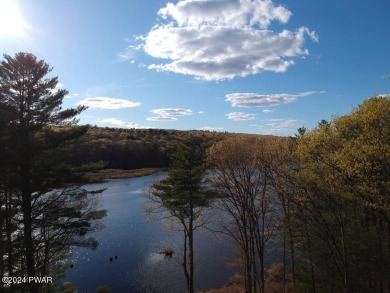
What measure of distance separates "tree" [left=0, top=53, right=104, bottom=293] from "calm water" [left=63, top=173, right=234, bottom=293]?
14.5 metres

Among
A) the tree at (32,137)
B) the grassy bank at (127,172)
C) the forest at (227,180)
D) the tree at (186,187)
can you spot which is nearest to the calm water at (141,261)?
the forest at (227,180)

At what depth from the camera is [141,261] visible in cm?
3712

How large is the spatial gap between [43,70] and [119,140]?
99.5 meters

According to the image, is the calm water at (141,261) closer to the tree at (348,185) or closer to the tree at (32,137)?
the tree at (348,185)

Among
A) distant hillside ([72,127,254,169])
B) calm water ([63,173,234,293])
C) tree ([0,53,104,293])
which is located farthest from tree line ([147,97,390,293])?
distant hillside ([72,127,254,169])

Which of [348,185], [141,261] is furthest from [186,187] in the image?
[141,261]

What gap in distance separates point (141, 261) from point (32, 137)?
72.0 feet

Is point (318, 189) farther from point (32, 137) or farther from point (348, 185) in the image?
point (32, 137)

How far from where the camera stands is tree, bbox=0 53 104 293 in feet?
59.1

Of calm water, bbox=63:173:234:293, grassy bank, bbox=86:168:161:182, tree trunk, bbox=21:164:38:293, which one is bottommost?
calm water, bbox=63:173:234:293

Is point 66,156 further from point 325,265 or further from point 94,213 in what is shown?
point 325,265

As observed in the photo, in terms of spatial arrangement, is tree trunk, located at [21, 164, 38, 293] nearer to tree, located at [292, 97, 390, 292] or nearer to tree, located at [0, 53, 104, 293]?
tree, located at [0, 53, 104, 293]

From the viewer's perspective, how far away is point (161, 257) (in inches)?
1490

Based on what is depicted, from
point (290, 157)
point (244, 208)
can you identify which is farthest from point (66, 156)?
point (290, 157)
